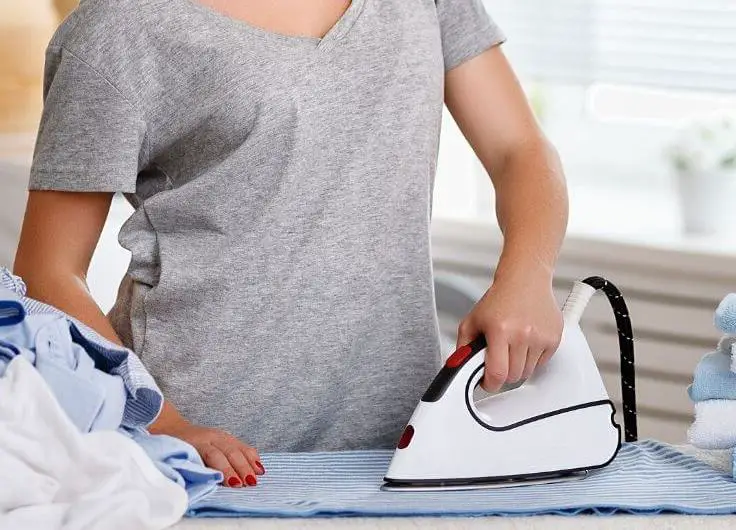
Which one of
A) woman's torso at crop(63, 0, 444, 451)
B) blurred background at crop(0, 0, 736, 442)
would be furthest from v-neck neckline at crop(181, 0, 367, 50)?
blurred background at crop(0, 0, 736, 442)

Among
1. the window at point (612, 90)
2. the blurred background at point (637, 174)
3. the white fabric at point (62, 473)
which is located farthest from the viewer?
the window at point (612, 90)

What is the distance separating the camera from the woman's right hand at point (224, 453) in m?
1.12

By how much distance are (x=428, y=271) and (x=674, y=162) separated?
5.24ft

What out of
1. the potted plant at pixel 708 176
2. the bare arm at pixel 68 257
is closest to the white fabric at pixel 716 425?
the bare arm at pixel 68 257

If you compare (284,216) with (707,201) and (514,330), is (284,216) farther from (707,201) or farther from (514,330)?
(707,201)

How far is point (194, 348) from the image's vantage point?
1.33 meters

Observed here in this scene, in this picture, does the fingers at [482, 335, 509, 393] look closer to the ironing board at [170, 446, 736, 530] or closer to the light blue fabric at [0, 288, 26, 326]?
the ironing board at [170, 446, 736, 530]

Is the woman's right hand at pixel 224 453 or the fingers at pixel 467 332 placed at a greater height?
the fingers at pixel 467 332

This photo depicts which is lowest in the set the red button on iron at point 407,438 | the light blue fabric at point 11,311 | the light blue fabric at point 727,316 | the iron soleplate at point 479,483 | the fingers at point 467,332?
the iron soleplate at point 479,483

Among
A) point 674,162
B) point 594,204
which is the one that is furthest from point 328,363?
point 594,204

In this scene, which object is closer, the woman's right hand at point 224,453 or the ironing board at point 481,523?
the ironing board at point 481,523

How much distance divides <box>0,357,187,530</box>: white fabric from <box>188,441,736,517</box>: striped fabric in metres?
0.08

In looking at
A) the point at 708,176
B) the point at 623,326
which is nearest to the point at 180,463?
the point at 623,326

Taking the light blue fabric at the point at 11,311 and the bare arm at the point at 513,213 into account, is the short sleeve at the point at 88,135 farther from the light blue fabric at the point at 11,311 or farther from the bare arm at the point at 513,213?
the bare arm at the point at 513,213
